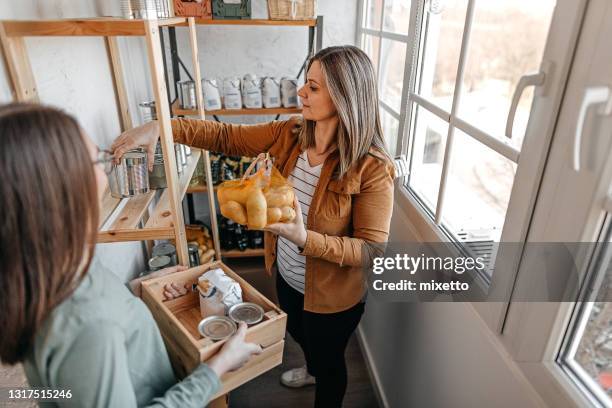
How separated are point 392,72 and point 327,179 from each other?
0.97 metres

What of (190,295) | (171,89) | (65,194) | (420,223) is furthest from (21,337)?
(171,89)

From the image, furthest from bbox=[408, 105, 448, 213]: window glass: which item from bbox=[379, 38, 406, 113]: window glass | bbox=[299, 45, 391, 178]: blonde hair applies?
bbox=[299, 45, 391, 178]: blonde hair

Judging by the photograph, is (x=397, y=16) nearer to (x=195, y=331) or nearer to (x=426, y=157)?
(x=426, y=157)

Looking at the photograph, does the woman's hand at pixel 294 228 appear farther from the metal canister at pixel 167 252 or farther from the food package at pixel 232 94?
the food package at pixel 232 94

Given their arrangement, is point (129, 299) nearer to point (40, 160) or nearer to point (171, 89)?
point (40, 160)

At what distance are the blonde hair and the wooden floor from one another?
123cm

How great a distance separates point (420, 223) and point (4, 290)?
1189 millimetres

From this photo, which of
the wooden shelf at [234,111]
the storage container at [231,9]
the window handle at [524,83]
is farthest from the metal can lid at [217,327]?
the storage container at [231,9]

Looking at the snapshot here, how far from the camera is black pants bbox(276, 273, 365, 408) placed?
1348 mm

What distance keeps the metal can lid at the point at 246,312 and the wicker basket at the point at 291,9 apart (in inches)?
54.1

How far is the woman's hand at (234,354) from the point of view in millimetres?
802

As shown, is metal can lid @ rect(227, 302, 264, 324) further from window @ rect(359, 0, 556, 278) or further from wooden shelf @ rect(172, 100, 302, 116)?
wooden shelf @ rect(172, 100, 302, 116)

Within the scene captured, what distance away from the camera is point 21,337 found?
55cm

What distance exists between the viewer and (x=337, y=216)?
1.22 meters
